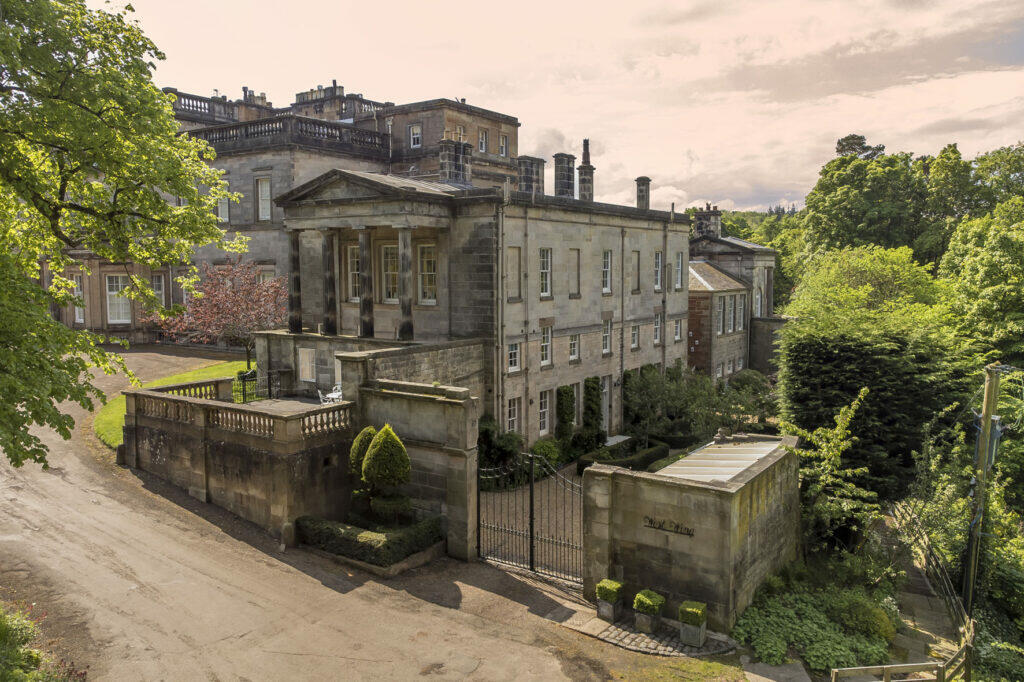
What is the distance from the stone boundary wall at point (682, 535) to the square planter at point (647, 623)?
0.60m

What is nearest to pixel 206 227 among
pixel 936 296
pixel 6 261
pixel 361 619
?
pixel 6 261

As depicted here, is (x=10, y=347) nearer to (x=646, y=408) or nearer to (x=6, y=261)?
(x=6, y=261)

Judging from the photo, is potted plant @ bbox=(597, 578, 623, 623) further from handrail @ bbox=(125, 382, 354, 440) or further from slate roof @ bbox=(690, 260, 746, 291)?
slate roof @ bbox=(690, 260, 746, 291)

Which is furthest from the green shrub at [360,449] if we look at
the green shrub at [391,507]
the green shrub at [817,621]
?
the green shrub at [817,621]

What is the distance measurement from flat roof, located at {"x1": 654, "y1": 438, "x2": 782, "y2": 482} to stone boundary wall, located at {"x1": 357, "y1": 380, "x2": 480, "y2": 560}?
495 centimetres

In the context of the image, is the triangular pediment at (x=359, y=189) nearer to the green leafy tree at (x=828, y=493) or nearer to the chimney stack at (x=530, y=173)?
the chimney stack at (x=530, y=173)

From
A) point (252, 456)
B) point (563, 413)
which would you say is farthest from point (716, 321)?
point (252, 456)

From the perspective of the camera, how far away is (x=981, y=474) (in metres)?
19.3

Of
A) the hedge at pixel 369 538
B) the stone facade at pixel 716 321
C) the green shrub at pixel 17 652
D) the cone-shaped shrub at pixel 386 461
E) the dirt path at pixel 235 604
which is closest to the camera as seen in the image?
the green shrub at pixel 17 652

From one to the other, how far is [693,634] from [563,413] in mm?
17530

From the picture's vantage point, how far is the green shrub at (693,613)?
14.9 metres

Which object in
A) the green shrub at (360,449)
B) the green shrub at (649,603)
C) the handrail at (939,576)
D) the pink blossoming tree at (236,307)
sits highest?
the pink blossoming tree at (236,307)

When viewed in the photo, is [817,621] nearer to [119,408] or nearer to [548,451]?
[548,451]

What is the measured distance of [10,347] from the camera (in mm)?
11570
